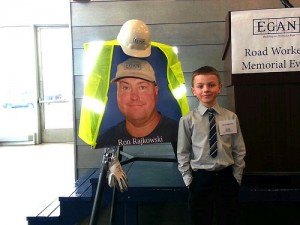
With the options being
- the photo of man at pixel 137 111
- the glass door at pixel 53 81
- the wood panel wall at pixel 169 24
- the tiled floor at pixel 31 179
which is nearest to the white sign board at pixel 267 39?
the photo of man at pixel 137 111

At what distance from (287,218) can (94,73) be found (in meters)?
1.62

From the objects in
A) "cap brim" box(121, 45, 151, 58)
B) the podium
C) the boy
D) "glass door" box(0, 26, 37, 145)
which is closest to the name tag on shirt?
the boy

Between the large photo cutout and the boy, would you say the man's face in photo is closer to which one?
the large photo cutout

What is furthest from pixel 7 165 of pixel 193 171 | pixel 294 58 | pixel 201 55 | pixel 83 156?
pixel 294 58

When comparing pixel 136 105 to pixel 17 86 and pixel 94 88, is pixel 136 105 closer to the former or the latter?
pixel 94 88

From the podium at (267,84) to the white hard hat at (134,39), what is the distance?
0.47m

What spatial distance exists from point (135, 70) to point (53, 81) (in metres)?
5.50

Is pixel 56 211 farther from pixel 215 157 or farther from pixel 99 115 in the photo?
pixel 215 157

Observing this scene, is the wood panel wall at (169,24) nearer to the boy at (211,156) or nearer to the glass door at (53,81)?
the boy at (211,156)

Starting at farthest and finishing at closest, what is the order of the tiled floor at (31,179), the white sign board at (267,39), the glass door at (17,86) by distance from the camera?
1. the glass door at (17,86)
2. the tiled floor at (31,179)
3. the white sign board at (267,39)

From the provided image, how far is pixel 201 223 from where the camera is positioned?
1.63 meters

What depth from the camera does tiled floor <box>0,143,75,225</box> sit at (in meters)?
2.94

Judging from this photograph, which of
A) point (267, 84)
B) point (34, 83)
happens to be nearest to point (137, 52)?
point (267, 84)

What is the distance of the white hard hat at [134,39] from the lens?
1771 mm
